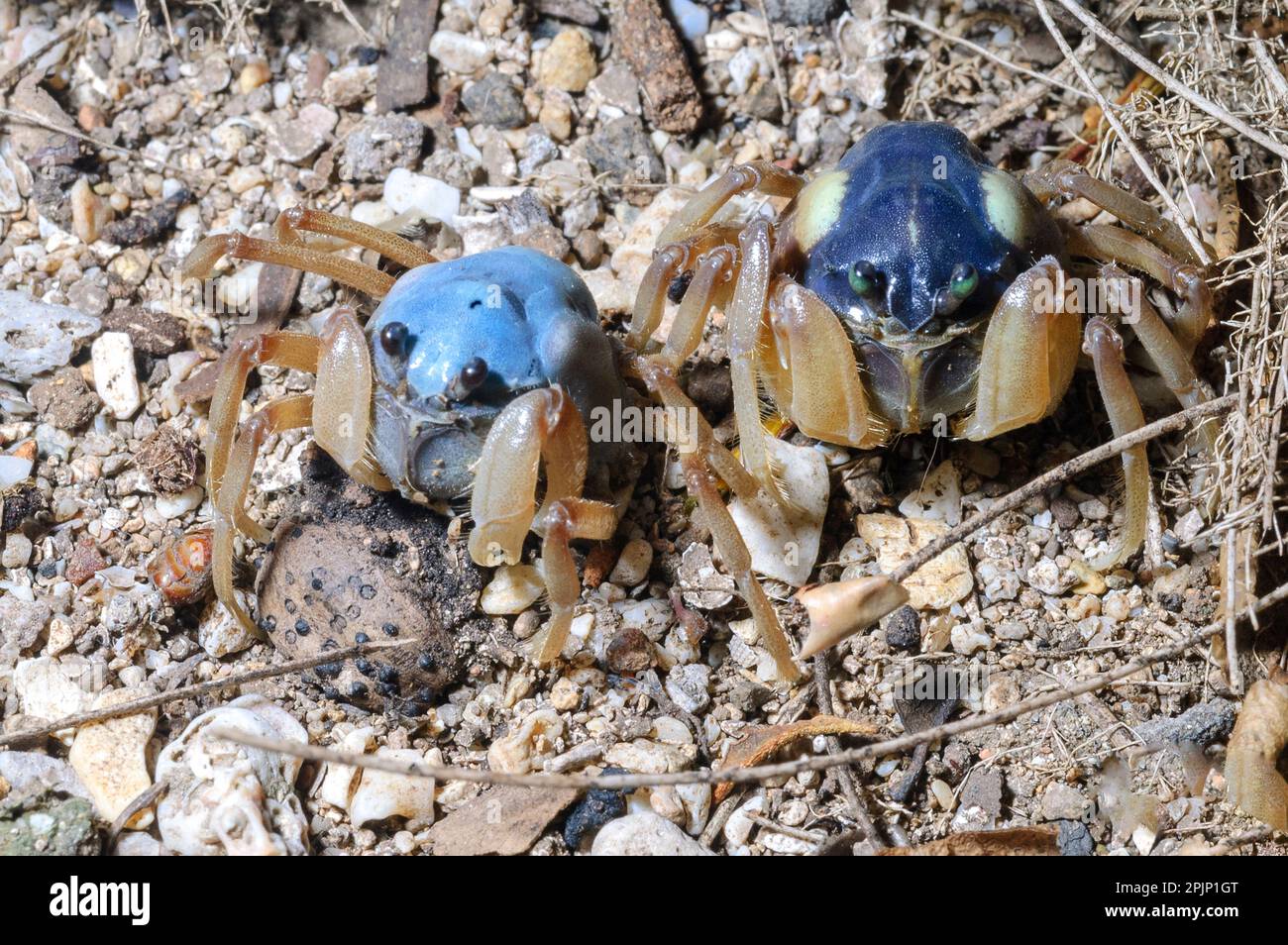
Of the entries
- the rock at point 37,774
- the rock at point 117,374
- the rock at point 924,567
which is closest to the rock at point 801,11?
the rock at point 924,567

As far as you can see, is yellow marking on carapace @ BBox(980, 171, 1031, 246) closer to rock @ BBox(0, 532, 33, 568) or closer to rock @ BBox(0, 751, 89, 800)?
rock @ BBox(0, 751, 89, 800)

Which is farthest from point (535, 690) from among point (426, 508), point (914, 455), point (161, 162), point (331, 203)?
point (161, 162)

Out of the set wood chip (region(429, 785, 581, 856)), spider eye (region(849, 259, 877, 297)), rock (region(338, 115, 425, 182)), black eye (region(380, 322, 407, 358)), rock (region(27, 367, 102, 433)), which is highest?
rock (region(338, 115, 425, 182))

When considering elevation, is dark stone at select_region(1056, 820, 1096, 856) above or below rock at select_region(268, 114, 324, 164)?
below

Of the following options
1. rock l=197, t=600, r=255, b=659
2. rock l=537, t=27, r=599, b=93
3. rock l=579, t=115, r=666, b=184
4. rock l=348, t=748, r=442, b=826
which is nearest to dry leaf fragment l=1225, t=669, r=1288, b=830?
rock l=348, t=748, r=442, b=826

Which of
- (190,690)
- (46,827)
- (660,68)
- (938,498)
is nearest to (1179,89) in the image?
(938,498)
